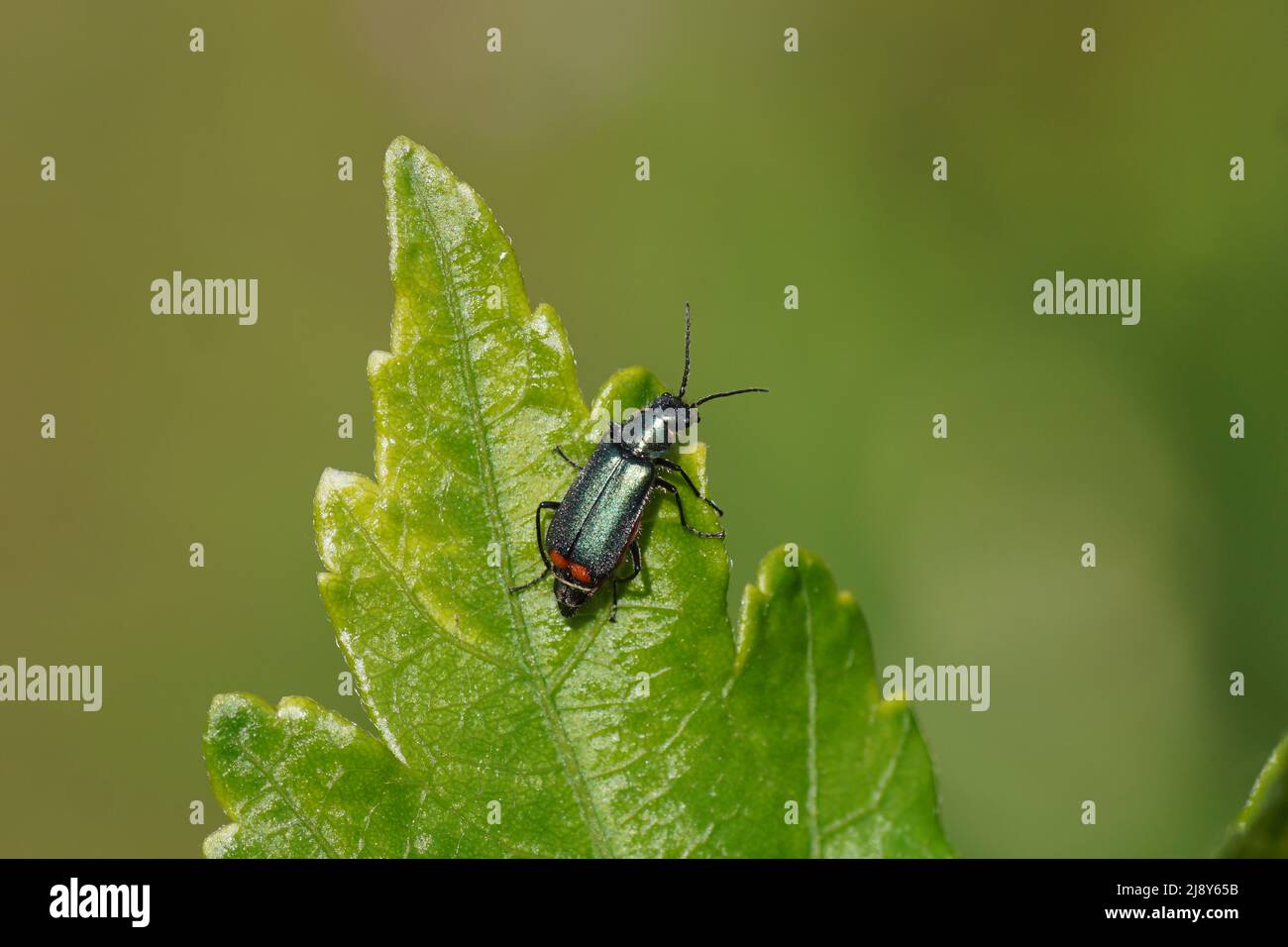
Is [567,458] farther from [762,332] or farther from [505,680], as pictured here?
[762,332]

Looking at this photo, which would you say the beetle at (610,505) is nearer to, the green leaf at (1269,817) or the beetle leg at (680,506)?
the beetle leg at (680,506)

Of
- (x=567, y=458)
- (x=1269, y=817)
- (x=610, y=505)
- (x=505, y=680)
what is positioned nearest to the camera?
(x=1269, y=817)

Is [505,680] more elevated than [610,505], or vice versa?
[610,505]

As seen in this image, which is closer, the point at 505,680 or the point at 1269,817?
the point at 1269,817

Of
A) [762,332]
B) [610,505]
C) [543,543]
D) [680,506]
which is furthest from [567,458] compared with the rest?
[762,332]

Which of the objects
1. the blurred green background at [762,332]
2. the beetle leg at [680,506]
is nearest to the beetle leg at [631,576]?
the beetle leg at [680,506]

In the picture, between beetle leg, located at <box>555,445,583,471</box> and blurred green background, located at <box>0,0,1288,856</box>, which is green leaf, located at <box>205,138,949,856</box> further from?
blurred green background, located at <box>0,0,1288,856</box>
